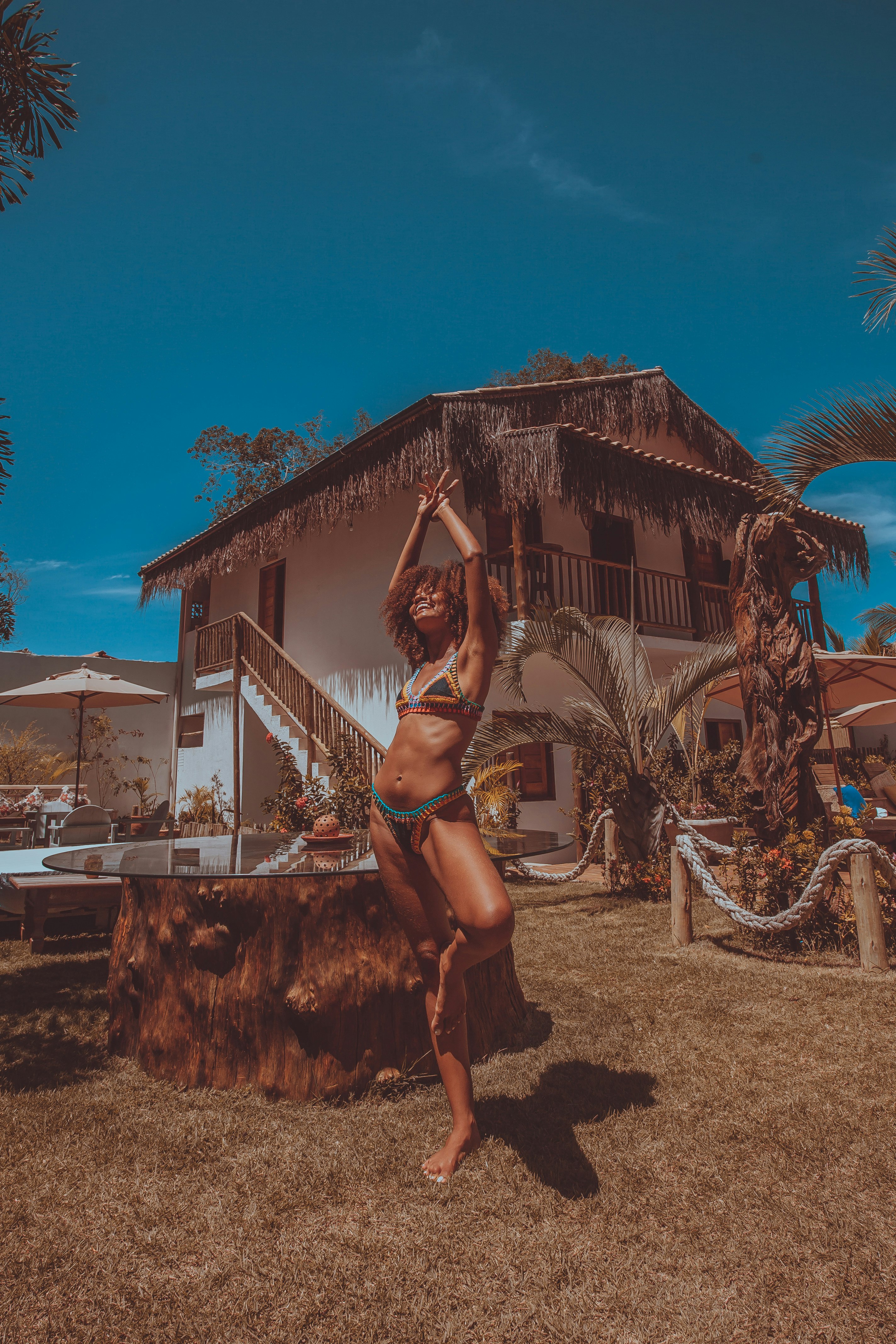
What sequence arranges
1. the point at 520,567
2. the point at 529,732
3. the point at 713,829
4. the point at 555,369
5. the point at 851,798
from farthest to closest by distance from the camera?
the point at 555,369 < the point at 520,567 < the point at 713,829 < the point at 851,798 < the point at 529,732

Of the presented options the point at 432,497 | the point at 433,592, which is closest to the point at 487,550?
the point at 432,497

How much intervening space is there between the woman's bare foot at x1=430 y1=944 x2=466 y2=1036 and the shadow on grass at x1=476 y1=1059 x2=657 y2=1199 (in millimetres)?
531

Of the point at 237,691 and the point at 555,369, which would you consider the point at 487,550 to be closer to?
the point at 237,691

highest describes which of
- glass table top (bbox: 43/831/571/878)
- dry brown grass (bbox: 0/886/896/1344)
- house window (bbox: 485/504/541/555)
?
house window (bbox: 485/504/541/555)

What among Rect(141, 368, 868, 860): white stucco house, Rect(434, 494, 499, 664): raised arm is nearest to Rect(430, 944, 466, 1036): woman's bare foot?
Rect(434, 494, 499, 664): raised arm

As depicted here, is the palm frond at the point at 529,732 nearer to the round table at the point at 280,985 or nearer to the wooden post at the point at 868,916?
the wooden post at the point at 868,916

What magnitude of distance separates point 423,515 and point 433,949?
1.37m

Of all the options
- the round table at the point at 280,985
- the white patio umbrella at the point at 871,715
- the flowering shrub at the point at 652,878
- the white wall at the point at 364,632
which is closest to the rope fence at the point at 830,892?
the round table at the point at 280,985

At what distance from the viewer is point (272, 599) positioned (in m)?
14.0

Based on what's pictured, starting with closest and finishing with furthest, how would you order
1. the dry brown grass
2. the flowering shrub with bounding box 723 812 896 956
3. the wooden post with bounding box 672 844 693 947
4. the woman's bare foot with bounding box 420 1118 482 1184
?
the dry brown grass < the woman's bare foot with bounding box 420 1118 482 1184 < the flowering shrub with bounding box 723 812 896 956 < the wooden post with bounding box 672 844 693 947

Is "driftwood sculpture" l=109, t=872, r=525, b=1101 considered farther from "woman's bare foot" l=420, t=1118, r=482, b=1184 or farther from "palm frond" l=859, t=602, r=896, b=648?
"palm frond" l=859, t=602, r=896, b=648

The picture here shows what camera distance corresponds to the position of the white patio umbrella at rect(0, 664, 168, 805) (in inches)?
396

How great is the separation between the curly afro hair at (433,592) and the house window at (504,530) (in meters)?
7.98

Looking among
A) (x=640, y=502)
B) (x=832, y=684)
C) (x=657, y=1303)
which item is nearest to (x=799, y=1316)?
(x=657, y=1303)
